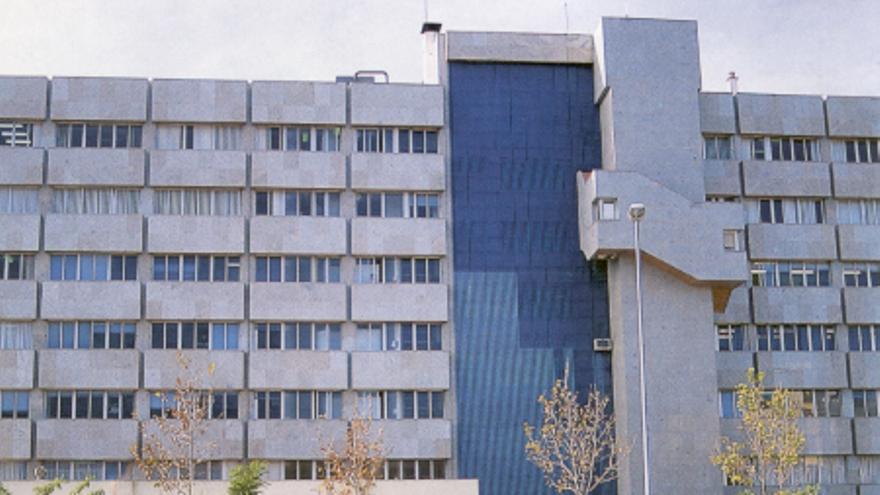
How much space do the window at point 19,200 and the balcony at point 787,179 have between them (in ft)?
106

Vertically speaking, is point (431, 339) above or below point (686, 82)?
below

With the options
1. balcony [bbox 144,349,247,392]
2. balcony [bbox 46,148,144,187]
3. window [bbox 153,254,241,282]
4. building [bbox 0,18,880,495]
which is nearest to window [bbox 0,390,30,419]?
building [bbox 0,18,880,495]

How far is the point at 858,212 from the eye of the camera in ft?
219

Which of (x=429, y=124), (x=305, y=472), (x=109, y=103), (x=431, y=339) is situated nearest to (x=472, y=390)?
(x=431, y=339)

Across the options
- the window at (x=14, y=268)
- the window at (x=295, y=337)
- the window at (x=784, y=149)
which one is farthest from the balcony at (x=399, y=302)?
the window at (x=784, y=149)

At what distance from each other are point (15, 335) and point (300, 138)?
1508cm

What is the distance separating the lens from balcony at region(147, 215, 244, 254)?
6084 cm

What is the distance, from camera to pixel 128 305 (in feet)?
198

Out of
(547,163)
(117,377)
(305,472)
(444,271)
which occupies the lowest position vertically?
(305,472)

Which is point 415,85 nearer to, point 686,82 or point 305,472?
point 686,82

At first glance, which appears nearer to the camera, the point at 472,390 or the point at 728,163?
the point at 472,390

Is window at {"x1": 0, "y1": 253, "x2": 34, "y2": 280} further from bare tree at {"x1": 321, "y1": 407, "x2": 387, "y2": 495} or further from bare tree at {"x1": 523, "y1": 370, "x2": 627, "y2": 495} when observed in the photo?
bare tree at {"x1": 523, "y1": 370, "x2": 627, "y2": 495}

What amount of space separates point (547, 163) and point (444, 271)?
22.6ft

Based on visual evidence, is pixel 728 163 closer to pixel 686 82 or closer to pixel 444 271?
pixel 686 82
